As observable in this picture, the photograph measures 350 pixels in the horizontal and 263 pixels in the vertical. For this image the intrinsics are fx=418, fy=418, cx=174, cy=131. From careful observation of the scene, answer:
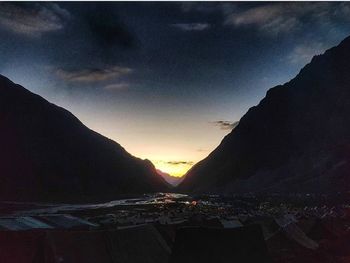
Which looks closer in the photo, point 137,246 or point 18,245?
point 18,245

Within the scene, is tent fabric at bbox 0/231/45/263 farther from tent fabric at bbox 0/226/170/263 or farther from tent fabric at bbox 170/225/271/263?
tent fabric at bbox 170/225/271/263

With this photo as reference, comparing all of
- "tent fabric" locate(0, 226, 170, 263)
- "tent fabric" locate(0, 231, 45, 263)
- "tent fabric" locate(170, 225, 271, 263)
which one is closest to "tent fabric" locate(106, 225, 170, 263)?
"tent fabric" locate(0, 226, 170, 263)

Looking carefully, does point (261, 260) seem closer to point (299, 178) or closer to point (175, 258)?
point (175, 258)

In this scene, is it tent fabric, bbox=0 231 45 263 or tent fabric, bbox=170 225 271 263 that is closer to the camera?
tent fabric, bbox=170 225 271 263

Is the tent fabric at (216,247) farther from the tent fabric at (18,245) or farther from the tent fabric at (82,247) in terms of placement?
the tent fabric at (18,245)

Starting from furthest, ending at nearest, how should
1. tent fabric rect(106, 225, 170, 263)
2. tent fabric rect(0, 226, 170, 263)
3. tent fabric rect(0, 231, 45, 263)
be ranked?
tent fabric rect(0, 231, 45, 263) → tent fabric rect(106, 225, 170, 263) → tent fabric rect(0, 226, 170, 263)

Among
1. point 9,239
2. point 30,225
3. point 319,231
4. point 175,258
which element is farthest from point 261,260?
point 319,231

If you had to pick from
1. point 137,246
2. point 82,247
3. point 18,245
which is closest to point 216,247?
point 137,246

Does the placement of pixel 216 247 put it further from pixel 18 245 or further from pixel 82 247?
pixel 18 245
